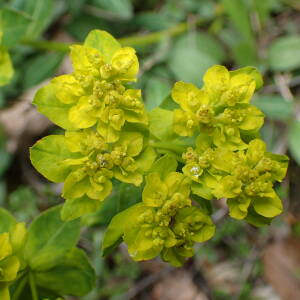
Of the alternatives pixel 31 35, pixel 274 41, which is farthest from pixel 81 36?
pixel 274 41

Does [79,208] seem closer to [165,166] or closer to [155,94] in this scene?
[165,166]

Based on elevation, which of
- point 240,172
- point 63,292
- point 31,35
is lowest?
point 63,292

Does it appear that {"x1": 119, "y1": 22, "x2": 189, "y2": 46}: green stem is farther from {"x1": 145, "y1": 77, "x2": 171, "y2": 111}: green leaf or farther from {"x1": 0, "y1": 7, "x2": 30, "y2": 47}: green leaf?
{"x1": 0, "y1": 7, "x2": 30, "y2": 47}: green leaf

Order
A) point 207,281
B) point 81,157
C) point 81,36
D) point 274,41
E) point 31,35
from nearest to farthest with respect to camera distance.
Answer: point 81,157
point 31,35
point 207,281
point 81,36
point 274,41

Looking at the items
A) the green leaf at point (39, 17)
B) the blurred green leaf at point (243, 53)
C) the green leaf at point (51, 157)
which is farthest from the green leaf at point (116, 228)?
the blurred green leaf at point (243, 53)

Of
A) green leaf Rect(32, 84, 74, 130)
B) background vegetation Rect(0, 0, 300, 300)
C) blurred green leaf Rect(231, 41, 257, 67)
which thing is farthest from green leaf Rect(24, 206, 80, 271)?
blurred green leaf Rect(231, 41, 257, 67)

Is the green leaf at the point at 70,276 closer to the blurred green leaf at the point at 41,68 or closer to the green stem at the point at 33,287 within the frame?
the green stem at the point at 33,287

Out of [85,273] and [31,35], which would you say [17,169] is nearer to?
[31,35]
